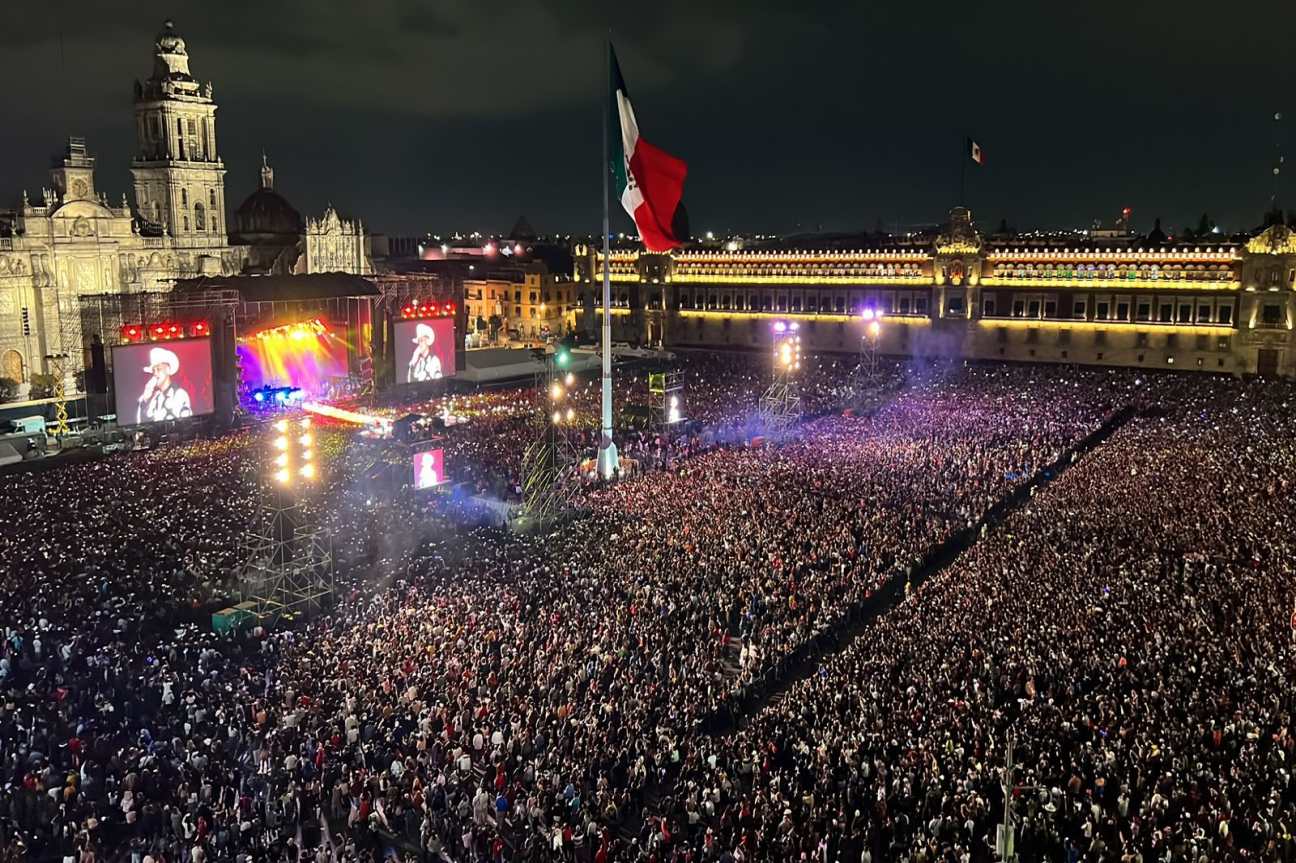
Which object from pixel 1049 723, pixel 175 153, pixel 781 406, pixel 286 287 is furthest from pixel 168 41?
pixel 1049 723

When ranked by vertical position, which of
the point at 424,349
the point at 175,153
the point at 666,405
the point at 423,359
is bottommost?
the point at 666,405

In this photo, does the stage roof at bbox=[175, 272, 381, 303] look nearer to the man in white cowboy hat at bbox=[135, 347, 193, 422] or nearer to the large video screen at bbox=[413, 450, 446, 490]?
the man in white cowboy hat at bbox=[135, 347, 193, 422]

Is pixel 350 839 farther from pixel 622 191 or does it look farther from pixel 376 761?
pixel 622 191

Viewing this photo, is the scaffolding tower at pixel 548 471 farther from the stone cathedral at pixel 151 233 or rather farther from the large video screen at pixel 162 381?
the stone cathedral at pixel 151 233

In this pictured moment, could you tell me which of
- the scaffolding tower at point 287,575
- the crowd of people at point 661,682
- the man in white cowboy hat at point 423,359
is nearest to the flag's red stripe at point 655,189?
the crowd of people at point 661,682

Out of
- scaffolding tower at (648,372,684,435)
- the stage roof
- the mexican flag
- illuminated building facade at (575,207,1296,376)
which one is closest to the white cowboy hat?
the stage roof

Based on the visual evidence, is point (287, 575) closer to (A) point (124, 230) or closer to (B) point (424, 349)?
(B) point (424, 349)

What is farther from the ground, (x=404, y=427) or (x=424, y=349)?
(x=424, y=349)
